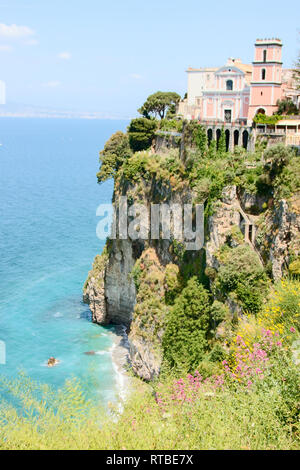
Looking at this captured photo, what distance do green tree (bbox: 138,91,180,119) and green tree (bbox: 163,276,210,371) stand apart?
23.6 metres

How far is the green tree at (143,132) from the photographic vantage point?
52.7m

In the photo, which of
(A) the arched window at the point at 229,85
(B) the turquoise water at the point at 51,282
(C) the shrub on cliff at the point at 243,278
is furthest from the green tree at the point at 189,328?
(A) the arched window at the point at 229,85

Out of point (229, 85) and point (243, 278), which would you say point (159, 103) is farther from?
point (243, 278)

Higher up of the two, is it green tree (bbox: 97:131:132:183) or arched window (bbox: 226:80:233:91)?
arched window (bbox: 226:80:233:91)

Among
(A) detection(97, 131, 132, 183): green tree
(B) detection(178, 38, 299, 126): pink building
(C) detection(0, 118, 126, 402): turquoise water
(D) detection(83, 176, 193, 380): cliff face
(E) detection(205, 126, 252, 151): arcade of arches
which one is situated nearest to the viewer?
(D) detection(83, 176, 193, 380): cliff face

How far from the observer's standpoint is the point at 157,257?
149ft

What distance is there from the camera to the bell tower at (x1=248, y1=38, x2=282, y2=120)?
44531mm

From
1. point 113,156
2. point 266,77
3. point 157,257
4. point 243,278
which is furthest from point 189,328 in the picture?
point 113,156

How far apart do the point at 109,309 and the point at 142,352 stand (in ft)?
37.4

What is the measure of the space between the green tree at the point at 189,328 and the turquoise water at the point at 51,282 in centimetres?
552

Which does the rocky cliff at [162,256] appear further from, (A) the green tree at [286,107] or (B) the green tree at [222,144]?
(A) the green tree at [286,107]

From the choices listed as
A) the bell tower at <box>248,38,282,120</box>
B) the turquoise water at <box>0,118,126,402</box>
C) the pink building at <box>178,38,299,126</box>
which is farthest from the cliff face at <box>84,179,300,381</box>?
the bell tower at <box>248,38,282,120</box>

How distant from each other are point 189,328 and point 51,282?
2702 centimetres

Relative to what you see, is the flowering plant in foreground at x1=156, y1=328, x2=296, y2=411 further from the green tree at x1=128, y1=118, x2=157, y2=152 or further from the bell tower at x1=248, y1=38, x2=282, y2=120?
the green tree at x1=128, y1=118, x2=157, y2=152
